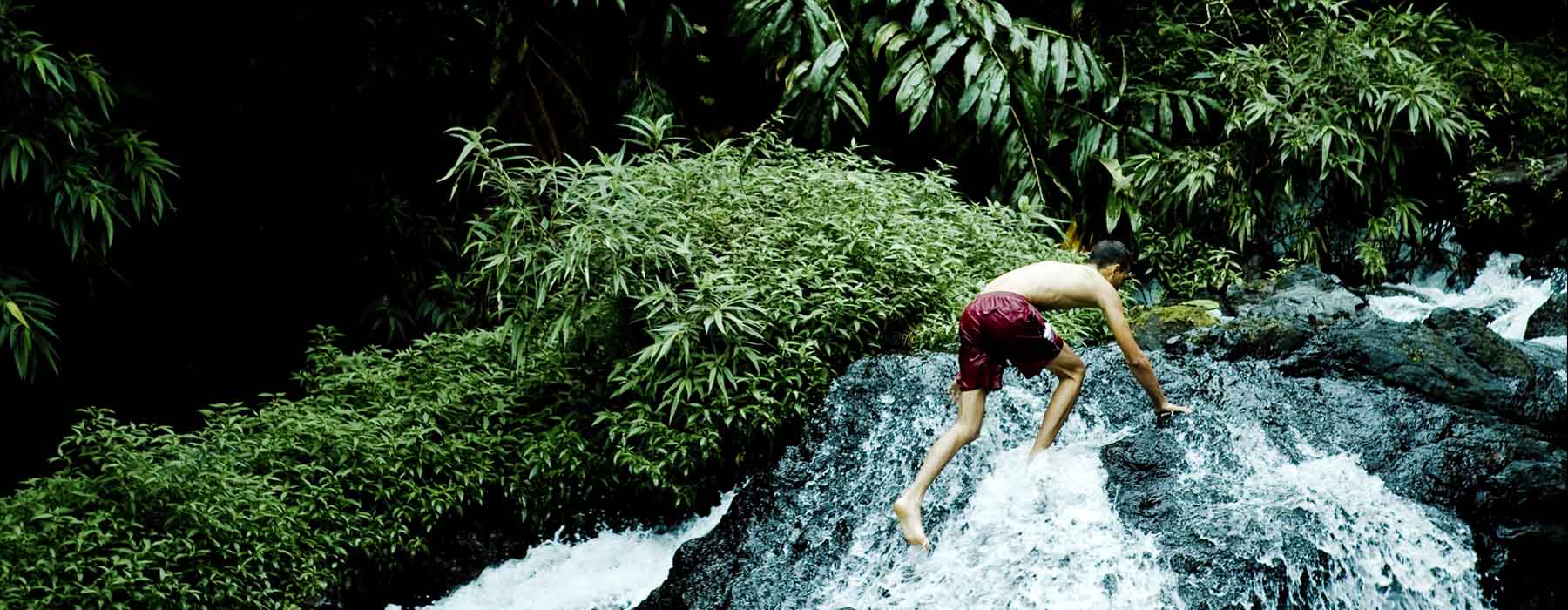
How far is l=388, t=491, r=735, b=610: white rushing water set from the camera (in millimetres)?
5773

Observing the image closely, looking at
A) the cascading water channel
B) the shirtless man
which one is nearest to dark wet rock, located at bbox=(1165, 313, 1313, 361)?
the cascading water channel

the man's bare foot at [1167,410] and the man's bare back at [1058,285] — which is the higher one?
the man's bare back at [1058,285]

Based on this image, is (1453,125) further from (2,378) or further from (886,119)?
(2,378)

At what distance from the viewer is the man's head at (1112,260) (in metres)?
5.04

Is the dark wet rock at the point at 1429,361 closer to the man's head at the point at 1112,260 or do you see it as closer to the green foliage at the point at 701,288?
the green foliage at the point at 701,288

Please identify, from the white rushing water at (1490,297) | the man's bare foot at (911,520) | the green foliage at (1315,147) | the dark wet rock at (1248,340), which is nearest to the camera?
the man's bare foot at (911,520)

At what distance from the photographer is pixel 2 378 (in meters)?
6.88

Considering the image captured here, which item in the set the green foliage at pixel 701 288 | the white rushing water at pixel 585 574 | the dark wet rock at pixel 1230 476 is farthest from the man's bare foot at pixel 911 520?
the white rushing water at pixel 585 574

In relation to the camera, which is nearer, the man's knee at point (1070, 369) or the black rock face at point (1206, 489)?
the black rock face at point (1206, 489)

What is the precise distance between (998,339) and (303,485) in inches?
132

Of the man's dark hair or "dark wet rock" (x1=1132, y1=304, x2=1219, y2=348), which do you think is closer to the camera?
the man's dark hair

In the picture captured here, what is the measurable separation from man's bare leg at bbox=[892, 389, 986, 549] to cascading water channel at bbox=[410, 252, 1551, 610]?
29 centimetres

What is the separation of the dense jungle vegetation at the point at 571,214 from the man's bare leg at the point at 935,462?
1253mm

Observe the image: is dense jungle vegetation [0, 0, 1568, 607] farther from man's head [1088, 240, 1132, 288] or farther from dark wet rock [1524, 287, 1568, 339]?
man's head [1088, 240, 1132, 288]
